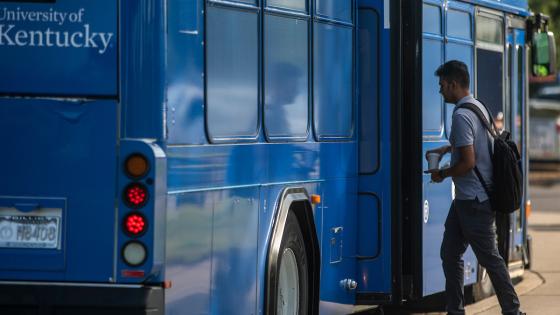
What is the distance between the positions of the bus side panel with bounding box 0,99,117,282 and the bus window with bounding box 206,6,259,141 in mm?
712

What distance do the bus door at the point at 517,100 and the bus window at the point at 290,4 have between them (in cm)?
453

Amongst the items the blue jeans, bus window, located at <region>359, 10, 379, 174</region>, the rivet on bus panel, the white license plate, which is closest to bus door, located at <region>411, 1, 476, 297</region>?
bus window, located at <region>359, 10, 379, 174</region>

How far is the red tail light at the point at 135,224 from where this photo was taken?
6609mm

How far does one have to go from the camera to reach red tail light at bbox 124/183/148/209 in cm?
660

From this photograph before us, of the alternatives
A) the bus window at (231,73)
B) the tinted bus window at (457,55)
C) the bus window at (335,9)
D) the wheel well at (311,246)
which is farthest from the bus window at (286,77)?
the tinted bus window at (457,55)

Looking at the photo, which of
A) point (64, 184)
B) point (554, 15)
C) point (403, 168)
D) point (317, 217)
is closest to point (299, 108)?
point (317, 217)

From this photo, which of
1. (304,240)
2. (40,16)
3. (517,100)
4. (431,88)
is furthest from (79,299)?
(517,100)

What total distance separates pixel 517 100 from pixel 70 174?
7288mm

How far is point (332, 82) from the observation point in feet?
30.3

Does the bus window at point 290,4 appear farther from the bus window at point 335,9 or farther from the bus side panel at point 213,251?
the bus side panel at point 213,251

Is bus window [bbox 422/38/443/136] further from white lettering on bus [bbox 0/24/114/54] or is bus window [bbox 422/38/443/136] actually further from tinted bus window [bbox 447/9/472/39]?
white lettering on bus [bbox 0/24/114/54]

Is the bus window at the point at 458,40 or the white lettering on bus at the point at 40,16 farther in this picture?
the bus window at the point at 458,40

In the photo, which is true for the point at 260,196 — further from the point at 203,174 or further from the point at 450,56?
the point at 450,56

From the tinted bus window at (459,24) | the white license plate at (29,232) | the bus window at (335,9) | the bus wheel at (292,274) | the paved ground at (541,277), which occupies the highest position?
the tinted bus window at (459,24)
